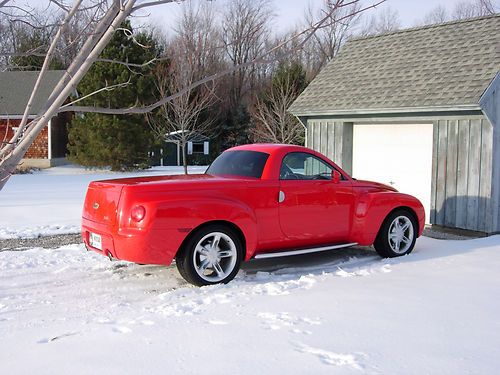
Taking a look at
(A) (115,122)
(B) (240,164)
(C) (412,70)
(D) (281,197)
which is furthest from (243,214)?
(A) (115,122)

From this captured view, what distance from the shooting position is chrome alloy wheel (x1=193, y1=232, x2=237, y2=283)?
6652 mm

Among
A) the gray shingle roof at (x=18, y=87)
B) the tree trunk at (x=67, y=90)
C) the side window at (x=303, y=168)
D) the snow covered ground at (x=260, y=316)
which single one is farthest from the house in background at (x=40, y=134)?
the tree trunk at (x=67, y=90)

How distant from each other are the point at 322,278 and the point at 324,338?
2.20 m

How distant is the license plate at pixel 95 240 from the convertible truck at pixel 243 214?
0.04 feet

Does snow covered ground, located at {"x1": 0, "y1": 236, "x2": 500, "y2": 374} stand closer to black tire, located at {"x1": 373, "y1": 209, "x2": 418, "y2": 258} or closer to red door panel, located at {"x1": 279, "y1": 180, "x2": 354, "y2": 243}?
black tire, located at {"x1": 373, "y1": 209, "x2": 418, "y2": 258}

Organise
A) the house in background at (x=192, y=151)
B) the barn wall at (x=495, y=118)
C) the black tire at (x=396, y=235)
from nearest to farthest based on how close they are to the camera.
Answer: the black tire at (x=396, y=235) → the barn wall at (x=495, y=118) → the house in background at (x=192, y=151)

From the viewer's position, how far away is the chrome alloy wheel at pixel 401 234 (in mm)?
8461

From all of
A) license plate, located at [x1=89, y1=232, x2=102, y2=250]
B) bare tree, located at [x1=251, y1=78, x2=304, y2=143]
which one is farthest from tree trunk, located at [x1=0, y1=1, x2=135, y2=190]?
bare tree, located at [x1=251, y1=78, x2=304, y2=143]

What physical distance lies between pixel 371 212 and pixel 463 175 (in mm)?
3627

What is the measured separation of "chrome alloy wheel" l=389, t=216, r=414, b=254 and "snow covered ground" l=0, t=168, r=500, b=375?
227 millimetres

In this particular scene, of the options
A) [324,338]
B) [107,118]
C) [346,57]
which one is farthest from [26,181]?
[324,338]

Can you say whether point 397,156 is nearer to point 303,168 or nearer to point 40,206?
point 303,168

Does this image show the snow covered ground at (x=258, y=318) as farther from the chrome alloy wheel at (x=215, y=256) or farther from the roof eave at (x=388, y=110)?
the roof eave at (x=388, y=110)

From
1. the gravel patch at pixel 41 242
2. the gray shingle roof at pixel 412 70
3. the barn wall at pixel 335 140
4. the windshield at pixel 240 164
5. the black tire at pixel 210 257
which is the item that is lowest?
the gravel patch at pixel 41 242
